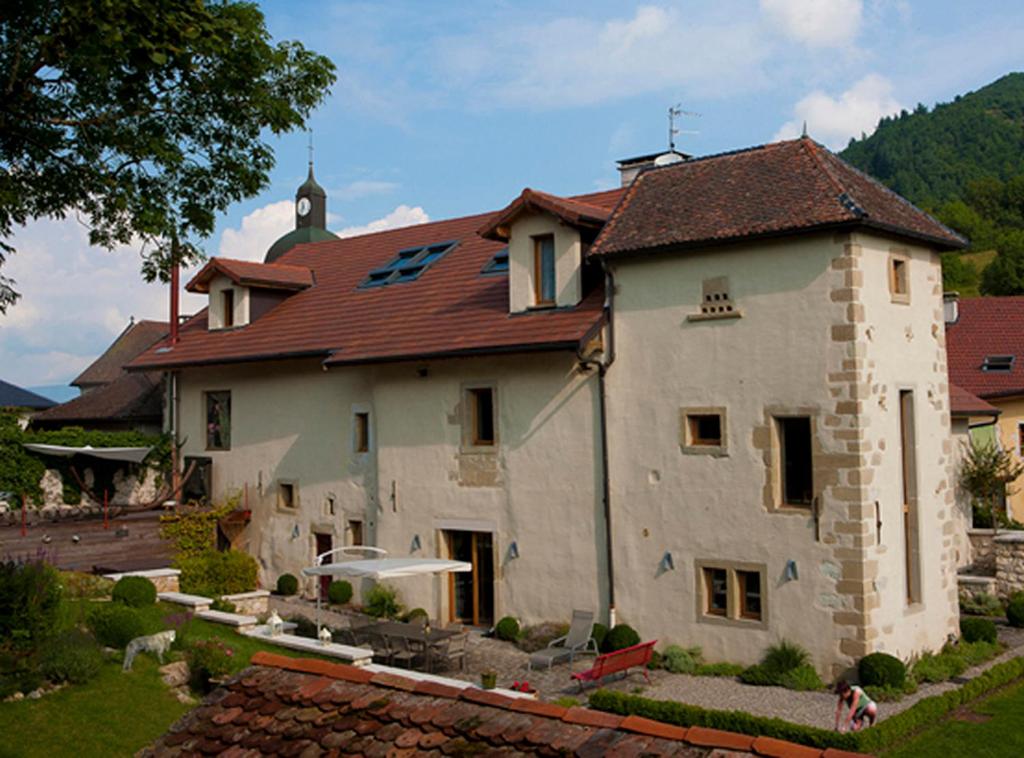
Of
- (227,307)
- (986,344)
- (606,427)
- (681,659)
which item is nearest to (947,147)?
(986,344)

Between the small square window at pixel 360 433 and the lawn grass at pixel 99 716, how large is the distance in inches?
309

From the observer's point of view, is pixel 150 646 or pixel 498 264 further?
pixel 498 264

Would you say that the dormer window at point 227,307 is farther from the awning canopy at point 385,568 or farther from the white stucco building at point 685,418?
the awning canopy at point 385,568

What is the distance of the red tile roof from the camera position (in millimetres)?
19656

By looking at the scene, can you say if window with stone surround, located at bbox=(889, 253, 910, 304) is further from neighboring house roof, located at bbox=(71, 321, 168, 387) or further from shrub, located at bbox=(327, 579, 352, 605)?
neighboring house roof, located at bbox=(71, 321, 168, 387)

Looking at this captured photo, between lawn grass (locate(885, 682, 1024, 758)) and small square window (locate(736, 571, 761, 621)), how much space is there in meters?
3.55

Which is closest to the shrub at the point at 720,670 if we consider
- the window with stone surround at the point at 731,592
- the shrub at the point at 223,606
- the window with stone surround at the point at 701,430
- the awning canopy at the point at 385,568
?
the window with stone surround at the point at 731,592

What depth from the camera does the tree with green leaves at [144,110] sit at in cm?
975

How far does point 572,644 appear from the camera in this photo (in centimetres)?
1841

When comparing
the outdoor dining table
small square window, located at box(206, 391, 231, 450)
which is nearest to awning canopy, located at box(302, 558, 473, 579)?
the outdoor dining table

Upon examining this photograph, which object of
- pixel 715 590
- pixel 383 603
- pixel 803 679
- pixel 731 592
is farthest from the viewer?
pixel 383 603

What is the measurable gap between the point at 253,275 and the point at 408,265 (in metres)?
4.53

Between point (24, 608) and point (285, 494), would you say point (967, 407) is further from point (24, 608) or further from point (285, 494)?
point (24, 608)

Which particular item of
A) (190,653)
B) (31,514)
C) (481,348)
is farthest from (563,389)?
(31,514)
